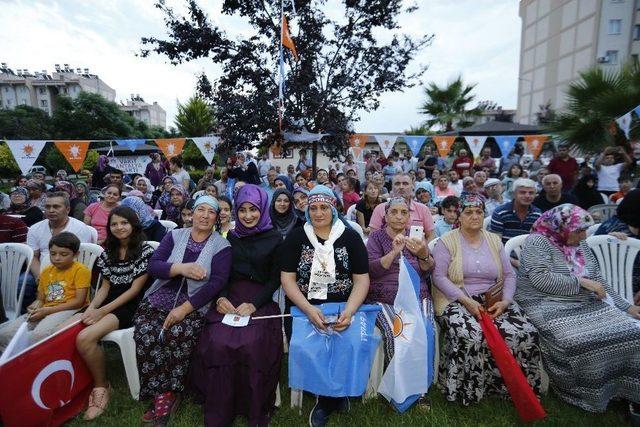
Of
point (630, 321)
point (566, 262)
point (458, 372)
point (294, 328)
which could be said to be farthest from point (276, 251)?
point (630, 321)

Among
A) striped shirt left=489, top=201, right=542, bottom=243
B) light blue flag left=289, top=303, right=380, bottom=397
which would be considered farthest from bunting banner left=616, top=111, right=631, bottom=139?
light blue flag left=289, top=303, right=380, bottom=397

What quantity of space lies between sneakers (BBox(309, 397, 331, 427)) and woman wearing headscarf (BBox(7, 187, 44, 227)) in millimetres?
4325

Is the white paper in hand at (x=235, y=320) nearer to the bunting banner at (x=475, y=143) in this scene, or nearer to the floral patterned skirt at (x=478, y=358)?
the floral patterned skirt at (x=478, y=358)

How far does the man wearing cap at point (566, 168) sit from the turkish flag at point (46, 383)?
27.5 ft

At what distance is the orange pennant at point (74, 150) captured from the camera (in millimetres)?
9758

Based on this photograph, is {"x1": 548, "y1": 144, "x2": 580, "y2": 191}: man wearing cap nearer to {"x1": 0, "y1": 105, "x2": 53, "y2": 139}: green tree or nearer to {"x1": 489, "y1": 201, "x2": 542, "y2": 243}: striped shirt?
{"x1": 489, "y1": 201, "x2": 542, "y2": 243}: striped shirt

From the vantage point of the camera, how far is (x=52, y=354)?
2.26 m

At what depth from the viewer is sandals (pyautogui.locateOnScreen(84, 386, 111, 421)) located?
2.39m

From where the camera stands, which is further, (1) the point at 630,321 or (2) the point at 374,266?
(2) the point at 374,266

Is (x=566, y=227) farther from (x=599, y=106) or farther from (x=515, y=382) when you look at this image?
(x=599, y=106)

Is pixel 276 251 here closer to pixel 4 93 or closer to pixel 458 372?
pixel 458 372

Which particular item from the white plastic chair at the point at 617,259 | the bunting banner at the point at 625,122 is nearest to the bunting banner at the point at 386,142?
the bunting banner at the point at 625,122

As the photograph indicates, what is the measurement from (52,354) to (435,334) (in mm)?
2701

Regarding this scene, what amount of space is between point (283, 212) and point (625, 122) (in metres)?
6.69
